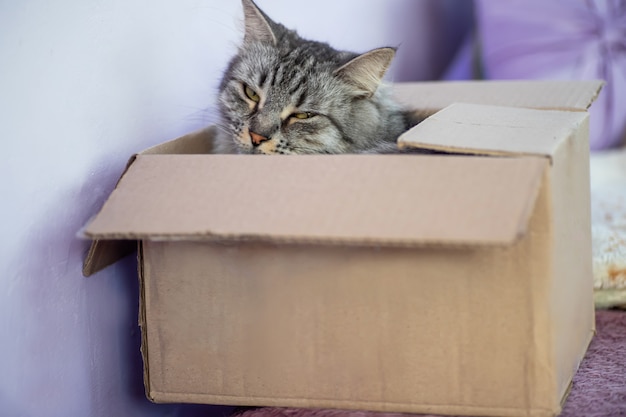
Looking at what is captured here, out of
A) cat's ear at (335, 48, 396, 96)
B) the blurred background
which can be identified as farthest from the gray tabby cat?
the blurred background

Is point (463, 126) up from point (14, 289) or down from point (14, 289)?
up

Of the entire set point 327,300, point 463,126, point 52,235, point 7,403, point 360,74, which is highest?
point 360,74

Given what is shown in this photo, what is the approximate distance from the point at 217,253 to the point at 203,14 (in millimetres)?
694

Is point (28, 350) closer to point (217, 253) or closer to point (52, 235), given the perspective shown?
point (52, 235)

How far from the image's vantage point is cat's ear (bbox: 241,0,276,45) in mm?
1461

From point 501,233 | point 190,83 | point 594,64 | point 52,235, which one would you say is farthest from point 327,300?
point 594,64

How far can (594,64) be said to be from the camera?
93.3 inches

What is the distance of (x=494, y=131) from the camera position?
44.0 inches

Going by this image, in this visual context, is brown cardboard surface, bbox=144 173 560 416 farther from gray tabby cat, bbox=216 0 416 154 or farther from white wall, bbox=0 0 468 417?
gray tabby cat, bbox=216 0 416 154

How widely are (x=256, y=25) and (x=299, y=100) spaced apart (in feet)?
0.61

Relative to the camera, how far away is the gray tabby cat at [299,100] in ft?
4.68

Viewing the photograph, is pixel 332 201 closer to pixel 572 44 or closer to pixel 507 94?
pixel 507 94

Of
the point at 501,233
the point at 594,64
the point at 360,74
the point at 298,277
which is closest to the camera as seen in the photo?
the point at 501,233

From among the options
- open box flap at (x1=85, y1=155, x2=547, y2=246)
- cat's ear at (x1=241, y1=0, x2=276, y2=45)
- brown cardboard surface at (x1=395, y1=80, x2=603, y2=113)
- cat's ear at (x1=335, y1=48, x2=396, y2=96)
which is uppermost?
cat's ear at (x1=241, y1=0, x2=276, y2=45)
